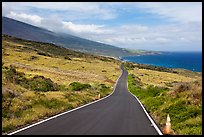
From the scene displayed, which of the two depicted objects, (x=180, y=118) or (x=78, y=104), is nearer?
(x=180, y=118)

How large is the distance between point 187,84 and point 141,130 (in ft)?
33.7

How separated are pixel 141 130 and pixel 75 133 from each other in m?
2.97

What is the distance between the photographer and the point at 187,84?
23.4 meters

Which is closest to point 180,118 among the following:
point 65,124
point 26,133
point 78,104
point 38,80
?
point 65,124

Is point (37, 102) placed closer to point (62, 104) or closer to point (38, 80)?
point (62, 104)

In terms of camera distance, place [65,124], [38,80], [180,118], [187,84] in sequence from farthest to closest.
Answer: [38,80] < [187,84] < [180,118] < [65,124]

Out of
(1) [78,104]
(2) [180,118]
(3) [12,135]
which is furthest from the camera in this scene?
(1) [78,104]

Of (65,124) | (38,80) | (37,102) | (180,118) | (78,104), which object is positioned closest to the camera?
(65,124)

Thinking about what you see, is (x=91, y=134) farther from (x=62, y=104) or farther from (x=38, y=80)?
(x=38, y=80)

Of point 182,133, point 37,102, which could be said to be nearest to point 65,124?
point 182,133

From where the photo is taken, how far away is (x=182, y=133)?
44.9 feet

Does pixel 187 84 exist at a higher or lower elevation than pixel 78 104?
higher

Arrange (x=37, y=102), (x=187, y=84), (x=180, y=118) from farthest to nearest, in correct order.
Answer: (x=187, y=84), (x=37, y=102), (x=180, y=118)

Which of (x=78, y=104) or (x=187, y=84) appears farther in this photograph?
(x=78, y=104)
